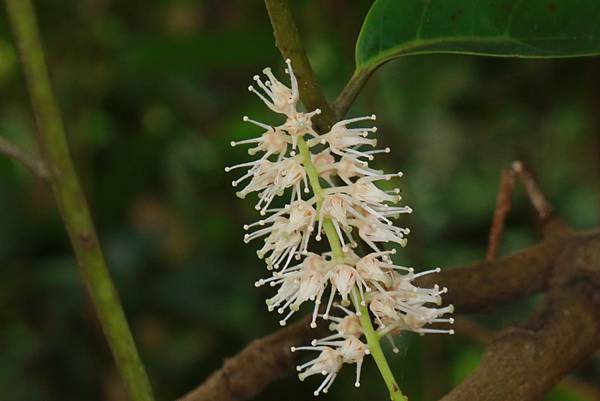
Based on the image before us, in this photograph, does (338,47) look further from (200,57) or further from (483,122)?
(483,122)

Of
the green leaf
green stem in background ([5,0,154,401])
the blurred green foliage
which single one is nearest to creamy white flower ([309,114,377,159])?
the green leaf

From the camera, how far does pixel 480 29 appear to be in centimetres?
103

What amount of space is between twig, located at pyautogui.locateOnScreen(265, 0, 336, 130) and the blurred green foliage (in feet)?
3.76

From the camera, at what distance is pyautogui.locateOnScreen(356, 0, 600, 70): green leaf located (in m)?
0.99

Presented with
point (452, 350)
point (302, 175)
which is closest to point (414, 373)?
point (452, 350)

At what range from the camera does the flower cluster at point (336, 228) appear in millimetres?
889

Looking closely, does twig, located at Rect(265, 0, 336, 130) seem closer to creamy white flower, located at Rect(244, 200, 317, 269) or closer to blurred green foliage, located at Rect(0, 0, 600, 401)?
creamy white flower, located at Rect(244, 200, 317, 269)

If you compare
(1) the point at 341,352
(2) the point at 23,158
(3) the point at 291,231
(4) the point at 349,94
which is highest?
(2) the point at 23,158

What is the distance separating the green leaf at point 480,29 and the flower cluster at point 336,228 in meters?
0.14

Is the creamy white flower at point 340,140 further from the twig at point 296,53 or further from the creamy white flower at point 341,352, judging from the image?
the creamy white flower at point 341,352

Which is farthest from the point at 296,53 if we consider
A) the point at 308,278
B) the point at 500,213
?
the point at 500,213

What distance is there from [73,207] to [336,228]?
39cm

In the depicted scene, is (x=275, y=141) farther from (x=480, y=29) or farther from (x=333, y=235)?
(x=480, y=29)

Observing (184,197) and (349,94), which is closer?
(349,94)
